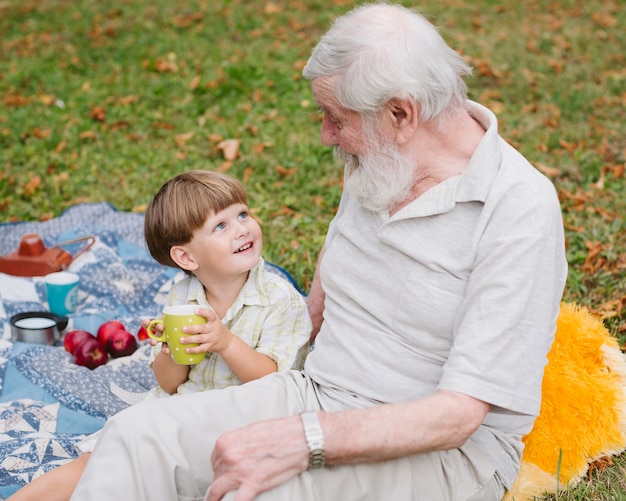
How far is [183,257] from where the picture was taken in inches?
117

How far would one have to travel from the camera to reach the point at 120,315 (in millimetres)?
4391

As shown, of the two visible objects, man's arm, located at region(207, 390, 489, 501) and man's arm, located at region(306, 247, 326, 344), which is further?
man's arm, located at region(306, 247, 326, 344)

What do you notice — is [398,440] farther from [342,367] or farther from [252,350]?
[252,350]

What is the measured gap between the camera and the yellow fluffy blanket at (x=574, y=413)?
2855mm

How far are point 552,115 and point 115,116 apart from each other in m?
4.00

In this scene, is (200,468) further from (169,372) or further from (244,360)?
(169,372)

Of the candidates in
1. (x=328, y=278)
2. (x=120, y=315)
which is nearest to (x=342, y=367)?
(x=328, y=278)

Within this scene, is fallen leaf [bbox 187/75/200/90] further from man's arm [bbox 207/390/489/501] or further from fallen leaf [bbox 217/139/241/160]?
man's arm [bbox 207/390/489/501]

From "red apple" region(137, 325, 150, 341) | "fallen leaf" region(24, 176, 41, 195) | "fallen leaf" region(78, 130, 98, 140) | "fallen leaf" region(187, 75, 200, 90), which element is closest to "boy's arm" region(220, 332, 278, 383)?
"red apple" region(137, 325, 150, 341)

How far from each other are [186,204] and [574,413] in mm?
1679

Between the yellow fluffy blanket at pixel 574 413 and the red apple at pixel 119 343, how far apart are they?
2030mm

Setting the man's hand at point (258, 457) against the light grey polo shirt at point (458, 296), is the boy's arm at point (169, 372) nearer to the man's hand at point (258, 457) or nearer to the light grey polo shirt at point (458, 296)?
the light grey polo shirt at point (458, 296)

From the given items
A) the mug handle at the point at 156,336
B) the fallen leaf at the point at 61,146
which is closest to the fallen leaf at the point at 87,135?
the fallen leaf at the point at 61,146

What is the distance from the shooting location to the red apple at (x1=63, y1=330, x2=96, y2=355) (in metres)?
3.90
